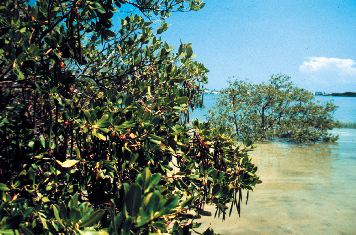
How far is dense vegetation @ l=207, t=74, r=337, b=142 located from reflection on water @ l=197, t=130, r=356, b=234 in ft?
8.34

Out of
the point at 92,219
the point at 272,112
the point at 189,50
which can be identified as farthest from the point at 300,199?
the point at 272,112

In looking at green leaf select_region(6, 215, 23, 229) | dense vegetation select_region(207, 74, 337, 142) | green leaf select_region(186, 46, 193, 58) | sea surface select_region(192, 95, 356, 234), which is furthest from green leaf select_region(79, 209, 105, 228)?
dense vegetation select_region(207, 74, 337, 142)

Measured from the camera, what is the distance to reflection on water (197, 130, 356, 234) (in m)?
3.96

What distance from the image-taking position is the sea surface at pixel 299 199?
3.96 metres

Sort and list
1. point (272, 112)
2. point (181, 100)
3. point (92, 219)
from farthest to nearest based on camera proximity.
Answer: point (272, 112) < point (181, 100) < point (92, 219)

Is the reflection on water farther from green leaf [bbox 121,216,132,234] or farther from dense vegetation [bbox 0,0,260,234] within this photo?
green leaf [bbox 121,216,132,234]

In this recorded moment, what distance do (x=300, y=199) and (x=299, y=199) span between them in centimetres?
2

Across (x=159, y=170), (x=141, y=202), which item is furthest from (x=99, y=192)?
(x=141, y=202)

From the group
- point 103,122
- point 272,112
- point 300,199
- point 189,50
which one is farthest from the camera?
point 272,112

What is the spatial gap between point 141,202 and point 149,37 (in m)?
2.24

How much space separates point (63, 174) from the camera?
1533 mm

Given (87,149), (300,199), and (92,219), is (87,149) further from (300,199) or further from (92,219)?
(300,199)

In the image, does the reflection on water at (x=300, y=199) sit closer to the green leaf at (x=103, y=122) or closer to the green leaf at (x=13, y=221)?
the green leaf at (x=103, y=122)

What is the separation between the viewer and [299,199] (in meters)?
5.17
